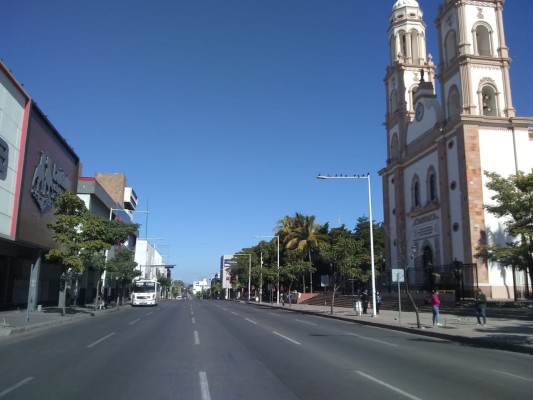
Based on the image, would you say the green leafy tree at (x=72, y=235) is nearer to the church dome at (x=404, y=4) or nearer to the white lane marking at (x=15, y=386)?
the white lane marking at (x=15, y=386)

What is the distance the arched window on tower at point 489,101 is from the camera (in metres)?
43.2

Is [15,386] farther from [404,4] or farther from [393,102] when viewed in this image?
[404,4]

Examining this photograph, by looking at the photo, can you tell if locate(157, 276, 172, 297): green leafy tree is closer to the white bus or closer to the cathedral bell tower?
the white bus

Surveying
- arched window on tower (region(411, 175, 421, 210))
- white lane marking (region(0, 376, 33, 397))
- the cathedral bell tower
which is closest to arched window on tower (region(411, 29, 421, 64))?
the cathedral bell tower

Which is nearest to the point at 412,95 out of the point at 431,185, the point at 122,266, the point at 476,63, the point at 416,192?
the point at 416,192

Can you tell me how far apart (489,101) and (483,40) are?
6119 millimetres

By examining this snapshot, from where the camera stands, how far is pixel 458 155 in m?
41.1

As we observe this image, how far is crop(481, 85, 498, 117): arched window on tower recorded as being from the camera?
142 feet

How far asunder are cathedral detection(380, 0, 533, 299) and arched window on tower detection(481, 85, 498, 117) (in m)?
0.10

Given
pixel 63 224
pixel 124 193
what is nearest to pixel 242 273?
pixel 124 193

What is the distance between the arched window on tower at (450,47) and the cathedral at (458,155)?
10cm

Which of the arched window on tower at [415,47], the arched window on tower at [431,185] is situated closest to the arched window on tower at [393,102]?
the arched window on tower at [415,47]

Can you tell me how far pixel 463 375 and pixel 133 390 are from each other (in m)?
6.55

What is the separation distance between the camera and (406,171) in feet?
173
